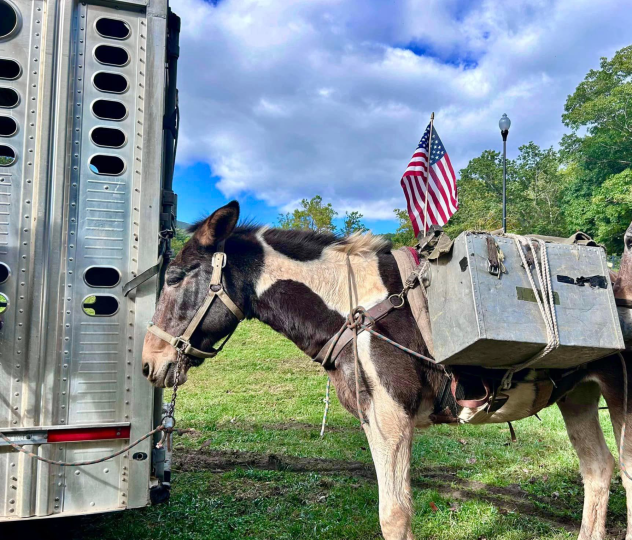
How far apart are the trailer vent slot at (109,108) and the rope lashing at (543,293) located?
8.84 feet

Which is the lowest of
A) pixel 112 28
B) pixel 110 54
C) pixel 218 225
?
pixel 218 225

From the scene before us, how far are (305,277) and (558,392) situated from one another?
2.01 metres

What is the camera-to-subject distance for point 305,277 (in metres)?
3.13

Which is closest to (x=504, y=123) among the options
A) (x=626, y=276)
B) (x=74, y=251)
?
(x=626, y=276)

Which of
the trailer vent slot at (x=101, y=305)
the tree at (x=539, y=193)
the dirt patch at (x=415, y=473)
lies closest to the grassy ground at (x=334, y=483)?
the dirt patch at (x=415, y=473)

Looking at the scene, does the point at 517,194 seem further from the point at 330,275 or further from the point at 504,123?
the point at 330,275

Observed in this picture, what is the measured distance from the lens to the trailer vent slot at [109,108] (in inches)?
117

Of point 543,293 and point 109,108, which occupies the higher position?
point 109,108

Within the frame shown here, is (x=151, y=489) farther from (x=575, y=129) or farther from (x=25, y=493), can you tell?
(x=575, y=129)

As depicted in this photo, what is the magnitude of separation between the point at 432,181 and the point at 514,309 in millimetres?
3541

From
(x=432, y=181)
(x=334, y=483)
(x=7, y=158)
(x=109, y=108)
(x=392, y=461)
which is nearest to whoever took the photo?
(x=392, y=461)

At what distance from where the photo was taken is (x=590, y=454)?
362 cm

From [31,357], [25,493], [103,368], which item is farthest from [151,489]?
[31,357]

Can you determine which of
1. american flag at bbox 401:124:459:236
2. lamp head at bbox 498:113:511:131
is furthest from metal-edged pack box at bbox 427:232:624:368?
lamp head at bbox 498:113:511:131
